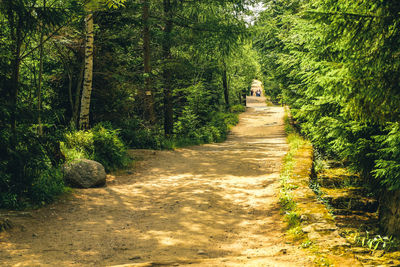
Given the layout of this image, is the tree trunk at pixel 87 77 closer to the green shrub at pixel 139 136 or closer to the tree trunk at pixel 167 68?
the green shrub at pixel 139 136

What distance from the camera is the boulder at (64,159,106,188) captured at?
8.15 meters

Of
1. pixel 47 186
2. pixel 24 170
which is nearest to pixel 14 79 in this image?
pixel 24 170

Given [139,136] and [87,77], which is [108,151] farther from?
[139,136]

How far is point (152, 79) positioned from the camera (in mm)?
16516

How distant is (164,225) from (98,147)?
505 centimetres

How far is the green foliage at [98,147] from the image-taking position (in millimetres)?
9812

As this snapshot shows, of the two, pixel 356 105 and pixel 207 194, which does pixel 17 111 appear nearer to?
pixel 207 194

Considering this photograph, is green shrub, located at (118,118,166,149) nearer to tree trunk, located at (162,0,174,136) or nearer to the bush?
tree trunk, located at (162,0,174,136)

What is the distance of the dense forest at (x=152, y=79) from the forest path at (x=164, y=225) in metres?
1.13

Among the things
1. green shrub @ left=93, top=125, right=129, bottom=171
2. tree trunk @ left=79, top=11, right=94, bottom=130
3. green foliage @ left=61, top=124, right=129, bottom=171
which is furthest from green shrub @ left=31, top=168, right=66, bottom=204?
tree trunk @ left=79, top=11, right=94, bottom=130

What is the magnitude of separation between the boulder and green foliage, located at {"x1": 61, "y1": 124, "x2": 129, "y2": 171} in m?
1.09

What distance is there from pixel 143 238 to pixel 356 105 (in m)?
4.18

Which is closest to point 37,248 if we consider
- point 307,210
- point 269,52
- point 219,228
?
point 219,228

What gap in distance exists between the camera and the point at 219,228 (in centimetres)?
598
